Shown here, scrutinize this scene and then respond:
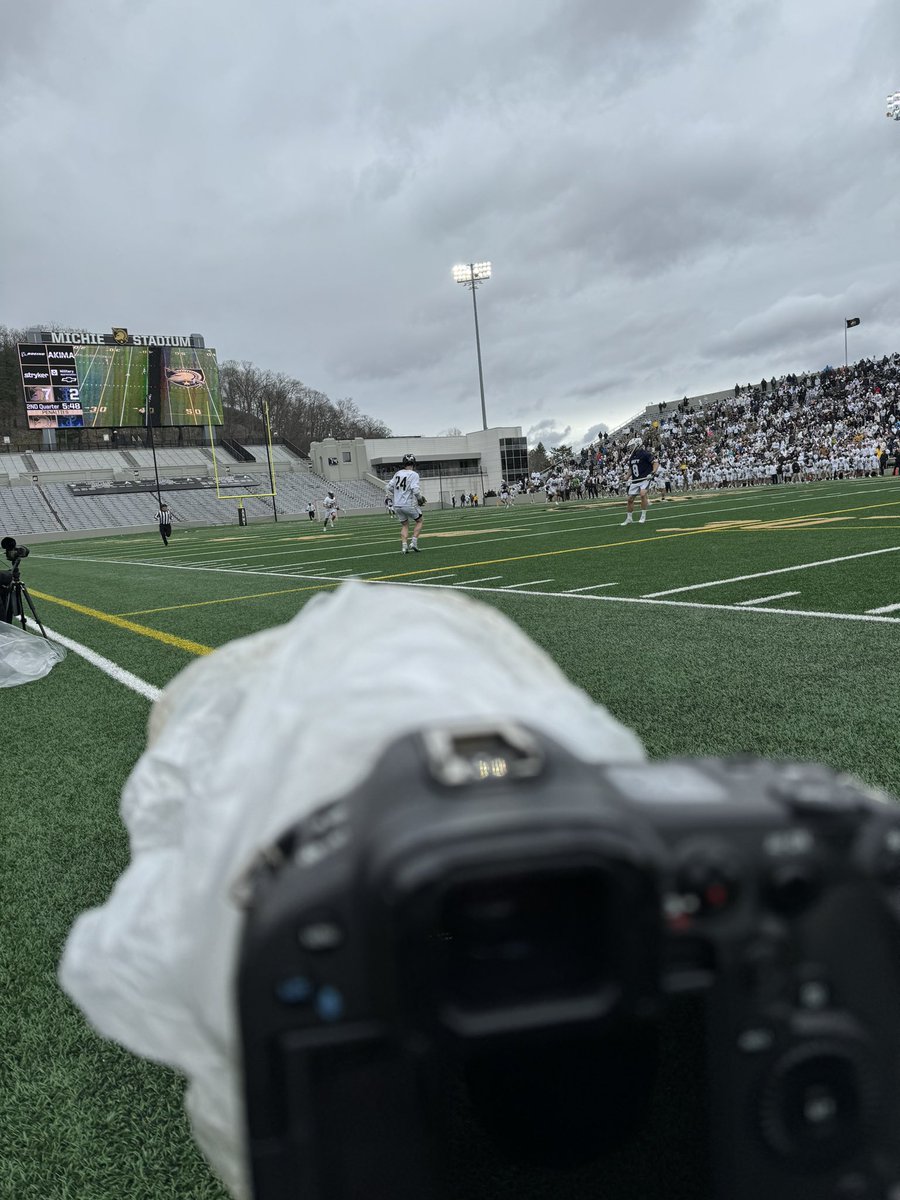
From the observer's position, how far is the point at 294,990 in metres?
0.58

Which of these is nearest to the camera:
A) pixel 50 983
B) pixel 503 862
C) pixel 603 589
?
pixel 503 862

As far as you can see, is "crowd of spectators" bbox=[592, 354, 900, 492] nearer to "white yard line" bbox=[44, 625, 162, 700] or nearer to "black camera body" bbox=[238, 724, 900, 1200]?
"white yard line" bbox=[44, 625, 162, 700]

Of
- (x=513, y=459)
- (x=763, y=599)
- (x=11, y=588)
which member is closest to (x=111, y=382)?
(x=513, y=459)

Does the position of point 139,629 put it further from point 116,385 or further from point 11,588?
point 116,385

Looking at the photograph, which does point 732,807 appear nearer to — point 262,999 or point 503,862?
point 503,862

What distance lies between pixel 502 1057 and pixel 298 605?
6927 millimetres

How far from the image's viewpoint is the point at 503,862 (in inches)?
21.7

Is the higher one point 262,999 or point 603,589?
point 262,999

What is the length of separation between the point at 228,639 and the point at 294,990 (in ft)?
18.6

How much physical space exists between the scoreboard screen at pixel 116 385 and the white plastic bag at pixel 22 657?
156 feet

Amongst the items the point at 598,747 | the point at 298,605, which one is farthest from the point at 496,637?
the point at 298,605

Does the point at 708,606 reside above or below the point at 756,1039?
below

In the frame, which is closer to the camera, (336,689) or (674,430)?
(336,689)

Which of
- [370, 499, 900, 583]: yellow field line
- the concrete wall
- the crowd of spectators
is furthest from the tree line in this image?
[370, 499, 900, 583]: yellow field line
